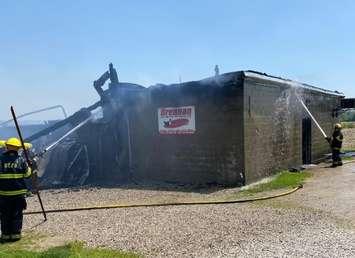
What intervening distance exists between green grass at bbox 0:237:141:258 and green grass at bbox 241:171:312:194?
241 inches

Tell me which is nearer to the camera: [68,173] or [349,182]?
[349,182]

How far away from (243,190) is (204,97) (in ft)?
10.1

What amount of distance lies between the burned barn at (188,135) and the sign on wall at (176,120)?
0.03 metres

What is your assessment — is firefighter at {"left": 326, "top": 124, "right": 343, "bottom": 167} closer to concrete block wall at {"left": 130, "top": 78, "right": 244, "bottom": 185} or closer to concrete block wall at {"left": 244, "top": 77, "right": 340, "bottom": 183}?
→ concrete block wall at {"left": 244, "top": 77, "right": 340, "bottom": 183}

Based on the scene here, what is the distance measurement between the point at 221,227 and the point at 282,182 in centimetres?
→ 608

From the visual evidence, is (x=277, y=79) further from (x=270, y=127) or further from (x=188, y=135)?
(x=188, y=135)

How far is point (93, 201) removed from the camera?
12.2m

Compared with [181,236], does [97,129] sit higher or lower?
higher

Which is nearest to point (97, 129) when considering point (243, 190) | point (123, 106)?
point (123, 106)

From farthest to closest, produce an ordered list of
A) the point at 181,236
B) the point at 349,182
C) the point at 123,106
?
the point at 123,106 < the point at 349,182 < the point at 181,236

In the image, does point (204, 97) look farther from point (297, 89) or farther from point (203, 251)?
point (203, 251)

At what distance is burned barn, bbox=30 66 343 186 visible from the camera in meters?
13.9

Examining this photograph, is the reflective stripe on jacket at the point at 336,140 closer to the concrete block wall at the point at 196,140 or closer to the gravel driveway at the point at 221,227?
the gravel driveway at the point at 221,227

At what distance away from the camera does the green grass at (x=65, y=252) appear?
6932mm
